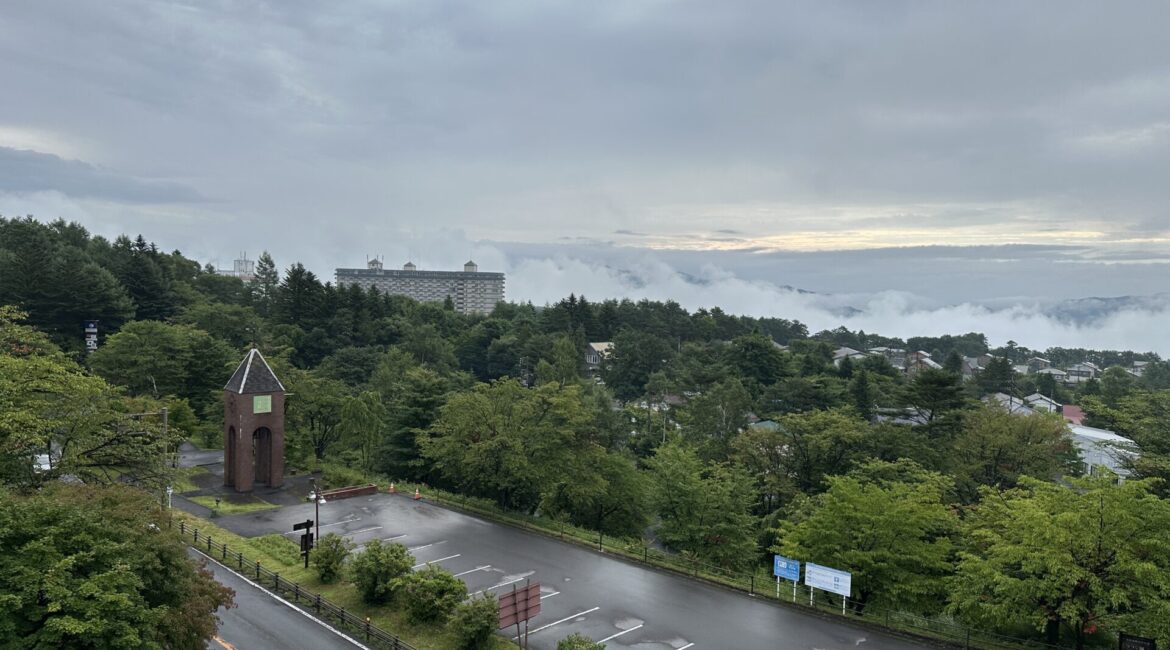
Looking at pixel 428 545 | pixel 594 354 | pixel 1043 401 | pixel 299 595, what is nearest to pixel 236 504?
pixel 428 545

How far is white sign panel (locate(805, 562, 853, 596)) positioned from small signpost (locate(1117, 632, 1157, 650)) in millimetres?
6155

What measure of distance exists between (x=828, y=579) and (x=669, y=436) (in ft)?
96.7

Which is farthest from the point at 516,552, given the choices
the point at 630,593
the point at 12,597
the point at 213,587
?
the point at 12,597

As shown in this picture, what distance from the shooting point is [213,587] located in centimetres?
1397

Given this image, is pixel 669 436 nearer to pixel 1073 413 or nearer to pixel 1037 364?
pixel 1073 413

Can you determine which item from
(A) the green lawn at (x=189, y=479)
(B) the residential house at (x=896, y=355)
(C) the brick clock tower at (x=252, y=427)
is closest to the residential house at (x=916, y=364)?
(B) the residential house at (x=896, y=355)

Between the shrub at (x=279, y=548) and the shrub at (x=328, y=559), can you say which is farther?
the shrub at (x=279, y=548)

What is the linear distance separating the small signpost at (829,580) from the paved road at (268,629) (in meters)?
13.3

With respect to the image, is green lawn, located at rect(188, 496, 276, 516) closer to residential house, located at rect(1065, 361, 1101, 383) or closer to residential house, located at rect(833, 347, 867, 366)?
residential house, located at rect(833, 347, 867, 366)

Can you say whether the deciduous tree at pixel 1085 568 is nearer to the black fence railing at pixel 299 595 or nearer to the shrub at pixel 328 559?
the black fence railing at pixel 299 595

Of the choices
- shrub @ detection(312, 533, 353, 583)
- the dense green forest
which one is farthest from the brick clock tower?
shrub @ detection(312, 533, 353, 583)

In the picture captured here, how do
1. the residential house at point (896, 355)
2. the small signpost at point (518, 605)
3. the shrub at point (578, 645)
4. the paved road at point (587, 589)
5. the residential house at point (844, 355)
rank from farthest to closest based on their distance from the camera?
the residential house at point (896, 355) → the residential house at point (844, 355) → the paved road at point (587, 589) → the shrub at point (578, 645) → the small signpost at point (518, 605)

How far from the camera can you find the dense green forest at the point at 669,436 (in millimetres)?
17203

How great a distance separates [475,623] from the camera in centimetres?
1633
